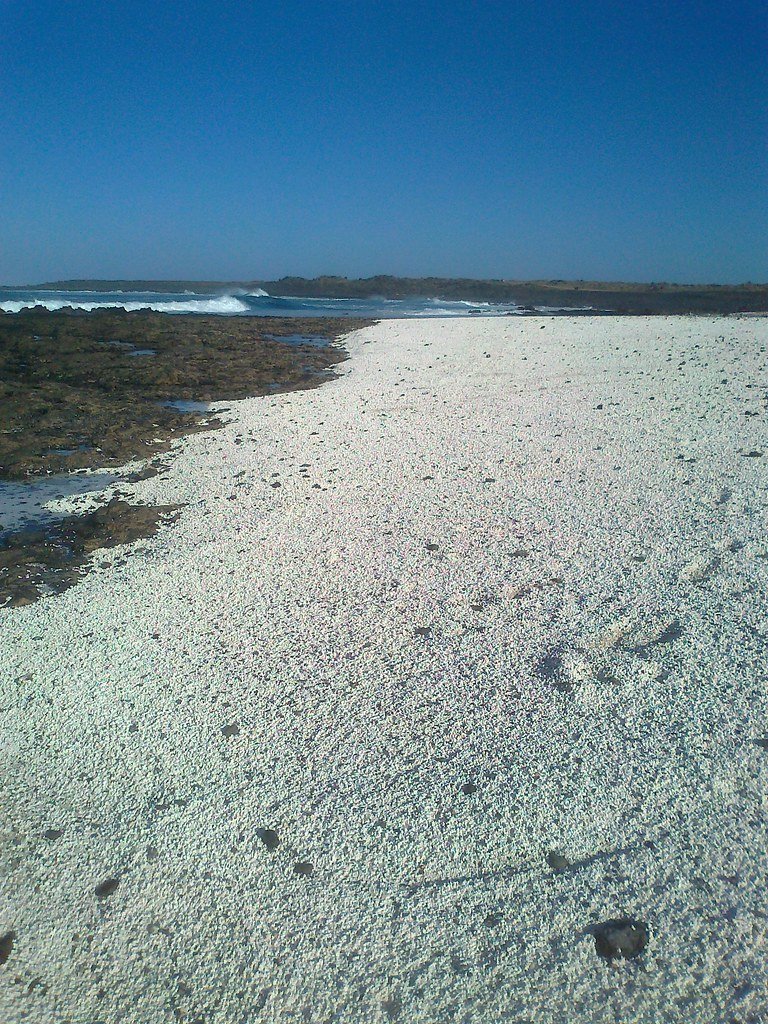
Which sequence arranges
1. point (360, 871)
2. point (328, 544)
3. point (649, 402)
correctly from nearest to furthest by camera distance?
1. point (360, 871)
2. point (328, 544)
3. point (649, 402)

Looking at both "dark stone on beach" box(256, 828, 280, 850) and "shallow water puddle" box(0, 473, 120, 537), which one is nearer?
"dark stone on beach" box(256, 828, 280, 850)

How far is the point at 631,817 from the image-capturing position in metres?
1.93

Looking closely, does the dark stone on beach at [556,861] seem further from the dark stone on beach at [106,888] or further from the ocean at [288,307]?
the ocean at [288,307]

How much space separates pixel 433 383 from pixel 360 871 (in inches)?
301

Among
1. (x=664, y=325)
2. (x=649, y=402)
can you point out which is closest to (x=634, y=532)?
(x=649, y=402)

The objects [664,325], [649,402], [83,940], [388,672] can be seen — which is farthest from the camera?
[664,325]

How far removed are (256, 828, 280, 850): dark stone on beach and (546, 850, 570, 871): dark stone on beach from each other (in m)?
0.74

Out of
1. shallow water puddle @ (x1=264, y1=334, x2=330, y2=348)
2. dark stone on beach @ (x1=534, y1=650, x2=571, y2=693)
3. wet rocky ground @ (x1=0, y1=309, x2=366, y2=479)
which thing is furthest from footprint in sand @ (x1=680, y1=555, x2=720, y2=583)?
shallow water puddle @ (x1=264, y1=334, x2=330, y2=348)

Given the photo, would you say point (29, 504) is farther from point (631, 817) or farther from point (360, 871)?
point (631, 817)

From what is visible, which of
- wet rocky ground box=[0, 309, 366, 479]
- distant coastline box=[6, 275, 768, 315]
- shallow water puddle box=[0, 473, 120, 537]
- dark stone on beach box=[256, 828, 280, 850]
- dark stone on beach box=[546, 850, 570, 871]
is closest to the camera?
dark stone on beach box=[546, 850, 570, 871]

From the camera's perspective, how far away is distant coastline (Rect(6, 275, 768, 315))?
95.0ft

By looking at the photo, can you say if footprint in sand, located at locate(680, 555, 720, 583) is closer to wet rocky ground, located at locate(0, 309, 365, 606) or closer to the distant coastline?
wet rocky ground, located at locate(0, 309, 365, 606)

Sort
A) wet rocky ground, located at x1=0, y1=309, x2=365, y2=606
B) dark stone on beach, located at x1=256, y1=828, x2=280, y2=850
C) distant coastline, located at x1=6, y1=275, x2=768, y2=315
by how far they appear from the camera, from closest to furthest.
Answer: dark stone on beach, located at x1=256, y1=828, x2=280, y2=850 → wet rocky ground, located at x1=0, y1=309, x2=365, y2=606 → distant coastline, located at x1=6, y1=275, x2=768, y2=315

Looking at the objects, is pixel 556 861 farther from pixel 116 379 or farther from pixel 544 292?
pixel 544 292
